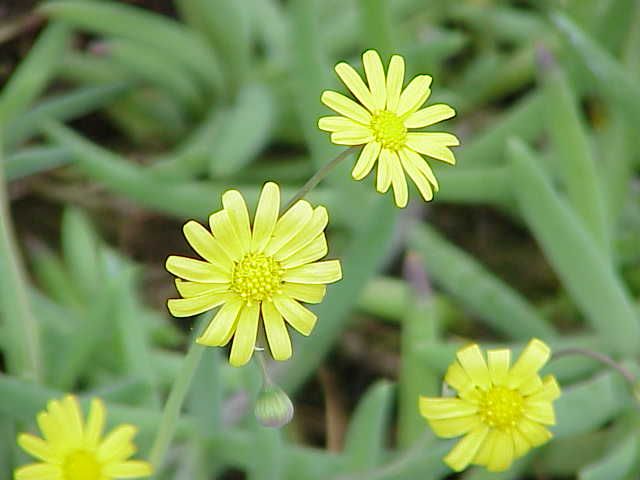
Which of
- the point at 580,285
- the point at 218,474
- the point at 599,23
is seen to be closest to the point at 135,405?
the point at 218,474

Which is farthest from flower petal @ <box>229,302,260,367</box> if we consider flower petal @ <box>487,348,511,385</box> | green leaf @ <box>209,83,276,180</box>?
green leaf @ <box>209,83,276,180</box>

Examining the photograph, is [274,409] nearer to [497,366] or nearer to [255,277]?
[255,277]

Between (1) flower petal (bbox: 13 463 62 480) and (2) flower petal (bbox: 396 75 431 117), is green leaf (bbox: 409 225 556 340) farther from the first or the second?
(1) flower petal (bbox: 13 463 62 480)

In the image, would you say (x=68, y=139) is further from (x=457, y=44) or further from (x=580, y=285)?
(x=580, y=285)

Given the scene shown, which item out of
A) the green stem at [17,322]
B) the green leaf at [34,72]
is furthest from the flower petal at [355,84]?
the green leaf at [34,72]

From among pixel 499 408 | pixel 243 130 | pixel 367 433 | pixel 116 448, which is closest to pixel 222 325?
pixel 116 448

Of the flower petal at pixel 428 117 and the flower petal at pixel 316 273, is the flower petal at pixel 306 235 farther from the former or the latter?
the flower petal at pixel 428 117
